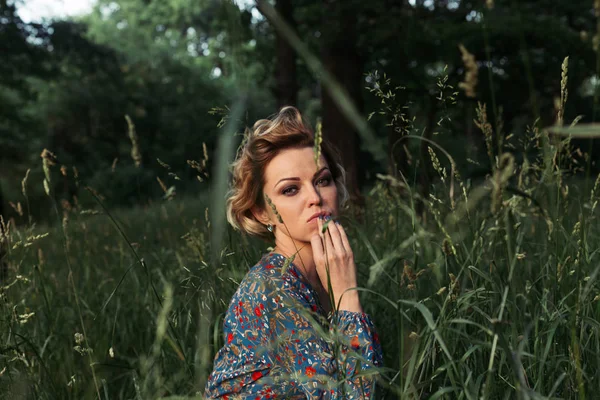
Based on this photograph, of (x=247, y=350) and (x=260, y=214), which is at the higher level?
(x=260, y=214)

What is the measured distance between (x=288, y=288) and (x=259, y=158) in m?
0.56

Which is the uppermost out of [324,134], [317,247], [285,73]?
[285,73]

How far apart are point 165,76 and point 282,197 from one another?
29.8m

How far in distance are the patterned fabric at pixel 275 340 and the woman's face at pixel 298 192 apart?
6.4 inches

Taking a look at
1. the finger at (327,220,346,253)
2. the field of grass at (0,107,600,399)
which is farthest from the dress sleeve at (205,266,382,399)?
the finger at (327,220,346,253)

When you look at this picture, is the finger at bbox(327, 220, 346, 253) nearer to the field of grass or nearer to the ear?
the field of grass

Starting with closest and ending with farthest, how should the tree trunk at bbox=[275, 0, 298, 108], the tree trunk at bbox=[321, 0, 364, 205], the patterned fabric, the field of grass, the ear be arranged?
the field of grass, the patterned fabric, the ear, the tree trunk at bbox=[321, 0, 364, 205], the tree trunk at bbox=[275, 0, 298, 108]

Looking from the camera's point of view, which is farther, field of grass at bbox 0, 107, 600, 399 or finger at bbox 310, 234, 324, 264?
finger at bbox 310, 234, 324, 264

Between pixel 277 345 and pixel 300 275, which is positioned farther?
pixel 300 275

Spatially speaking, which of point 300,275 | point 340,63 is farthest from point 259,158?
point 340,63

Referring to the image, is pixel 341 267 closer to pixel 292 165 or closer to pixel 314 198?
pixel 314 198

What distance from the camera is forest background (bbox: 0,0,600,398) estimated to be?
1.63m

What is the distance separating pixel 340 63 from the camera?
10367 mm

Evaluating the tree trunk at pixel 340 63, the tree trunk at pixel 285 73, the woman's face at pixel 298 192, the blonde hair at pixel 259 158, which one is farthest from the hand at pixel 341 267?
the tree trunk at pixel 285 73
